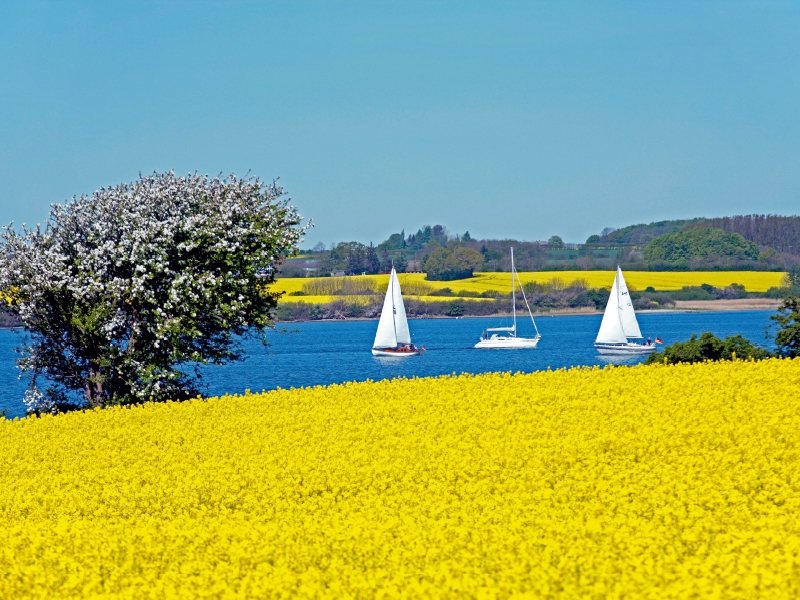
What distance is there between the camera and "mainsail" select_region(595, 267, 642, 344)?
72438mm

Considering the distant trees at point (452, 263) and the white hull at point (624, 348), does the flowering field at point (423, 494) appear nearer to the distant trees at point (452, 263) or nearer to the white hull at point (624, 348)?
the white hull at point (624, 348)

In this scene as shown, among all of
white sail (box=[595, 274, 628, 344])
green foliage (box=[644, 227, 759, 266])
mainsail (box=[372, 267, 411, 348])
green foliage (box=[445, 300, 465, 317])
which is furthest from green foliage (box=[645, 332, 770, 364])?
green foliage (box=[644, 227, 759, 266])

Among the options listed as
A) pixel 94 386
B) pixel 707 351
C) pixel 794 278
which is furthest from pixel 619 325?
pixel 94 386

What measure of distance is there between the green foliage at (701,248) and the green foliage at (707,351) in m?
131

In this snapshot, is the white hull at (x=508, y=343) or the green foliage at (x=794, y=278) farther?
the green foliage at (x=794, y=278)

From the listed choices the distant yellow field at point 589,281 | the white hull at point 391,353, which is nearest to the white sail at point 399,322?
the white hull at point 391,353

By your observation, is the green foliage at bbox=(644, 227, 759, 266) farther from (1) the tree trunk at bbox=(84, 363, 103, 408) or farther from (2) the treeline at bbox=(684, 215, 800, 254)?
(1) the tree trunk at bbox=(84, 363, 103, 408)

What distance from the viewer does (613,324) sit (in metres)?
74.1

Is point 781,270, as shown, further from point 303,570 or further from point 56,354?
point 303,570

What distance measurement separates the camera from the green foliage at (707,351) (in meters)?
23.3

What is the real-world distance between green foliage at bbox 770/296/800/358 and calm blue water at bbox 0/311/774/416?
19767mm

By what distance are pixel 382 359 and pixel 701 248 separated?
92336 mm

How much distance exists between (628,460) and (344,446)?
3601 mm

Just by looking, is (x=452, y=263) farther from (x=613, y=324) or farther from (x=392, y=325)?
(x=613, y=324)
